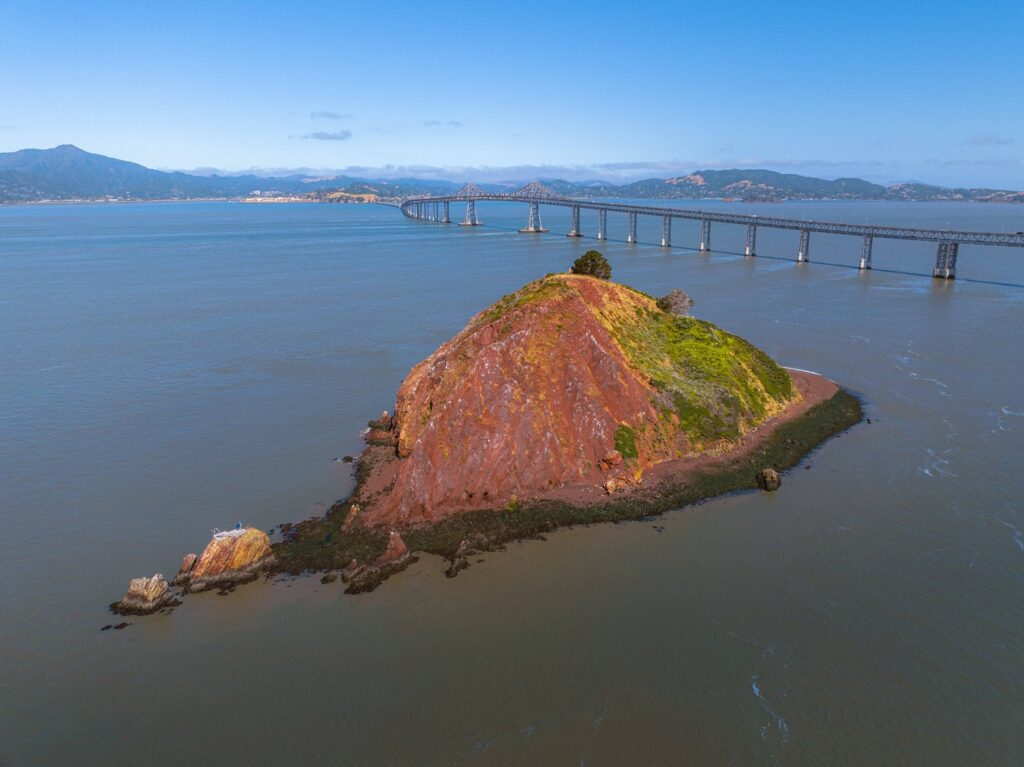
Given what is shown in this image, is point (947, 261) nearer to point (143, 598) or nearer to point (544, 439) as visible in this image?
point (544, 439)

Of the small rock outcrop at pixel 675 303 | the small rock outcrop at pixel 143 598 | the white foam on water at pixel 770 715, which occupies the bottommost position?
the white foam on water at pixel 770 715

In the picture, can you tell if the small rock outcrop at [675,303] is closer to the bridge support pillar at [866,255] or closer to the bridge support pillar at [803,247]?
the bridge support pillar at [866,255]

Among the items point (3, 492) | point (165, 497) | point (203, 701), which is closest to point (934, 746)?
point (203, 701)

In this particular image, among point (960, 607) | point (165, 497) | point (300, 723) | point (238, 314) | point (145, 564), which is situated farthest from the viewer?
point (238, 314)

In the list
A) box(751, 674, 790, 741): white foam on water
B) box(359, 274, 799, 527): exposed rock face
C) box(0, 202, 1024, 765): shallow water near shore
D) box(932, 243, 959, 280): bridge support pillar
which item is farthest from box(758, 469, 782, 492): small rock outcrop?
box(932, 243, 959, 280): bridge support pillar

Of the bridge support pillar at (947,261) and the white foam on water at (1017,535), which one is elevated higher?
the bridge support pillar at (947,261)

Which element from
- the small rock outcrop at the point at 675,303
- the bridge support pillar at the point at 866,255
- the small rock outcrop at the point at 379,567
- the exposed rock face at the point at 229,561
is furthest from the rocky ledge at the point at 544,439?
the bridge support pillar at the point at 866,255

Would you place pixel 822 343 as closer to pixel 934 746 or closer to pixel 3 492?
pixel 934 746
